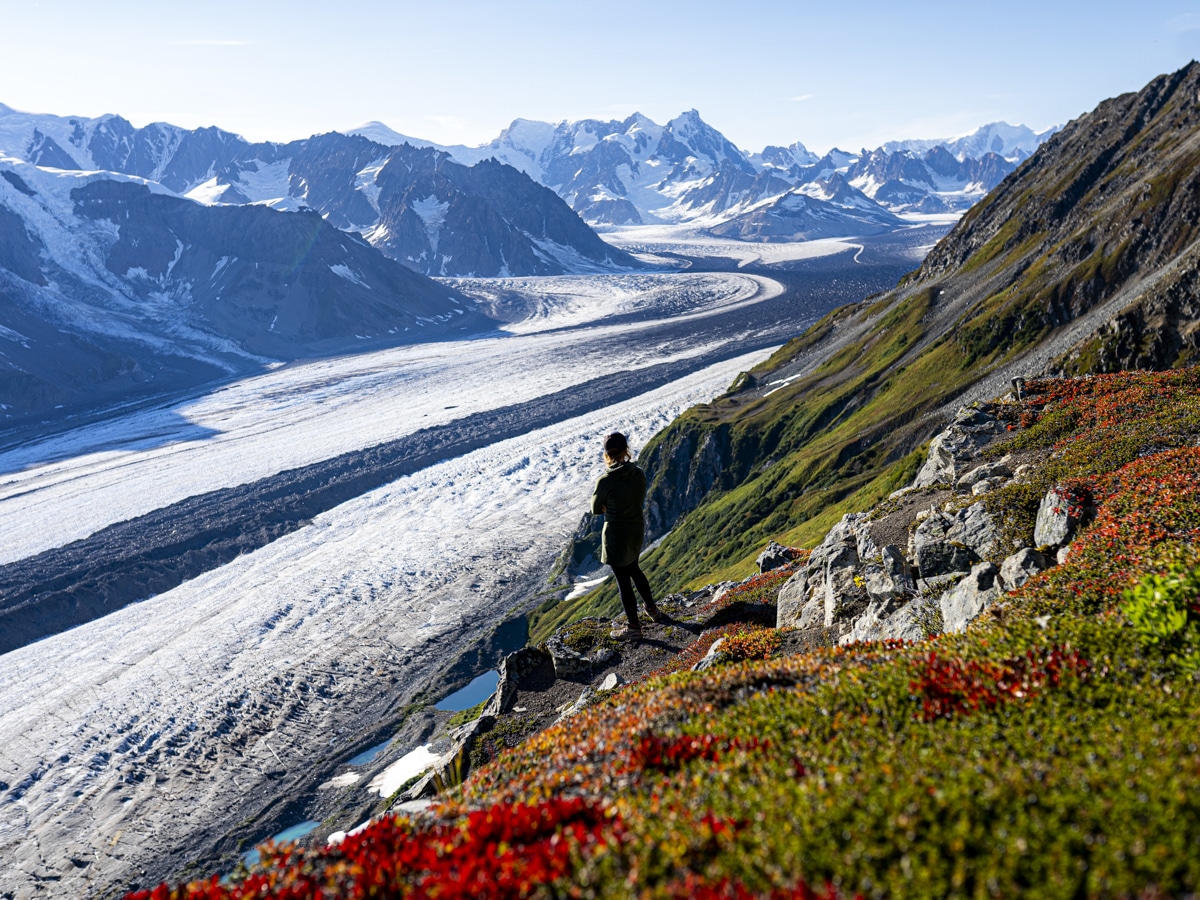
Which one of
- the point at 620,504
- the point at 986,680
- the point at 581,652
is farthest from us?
the point at 581,652

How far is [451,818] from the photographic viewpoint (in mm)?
7848

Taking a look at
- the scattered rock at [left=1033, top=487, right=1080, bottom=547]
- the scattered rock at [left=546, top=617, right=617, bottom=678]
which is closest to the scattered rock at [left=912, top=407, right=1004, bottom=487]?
the scattered rock at [left=1033, top=487, right=1080, bottom=547]

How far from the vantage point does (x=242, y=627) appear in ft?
224

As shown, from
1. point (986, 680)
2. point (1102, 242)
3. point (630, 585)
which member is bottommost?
point (630, 585)

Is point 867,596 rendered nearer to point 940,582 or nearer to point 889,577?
point 889,577

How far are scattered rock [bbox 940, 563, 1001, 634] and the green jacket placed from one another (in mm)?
6084

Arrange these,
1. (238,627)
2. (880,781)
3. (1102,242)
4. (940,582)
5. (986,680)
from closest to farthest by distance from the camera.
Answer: (880,781), (986,680), (940,582), (1102,242), (238,627)

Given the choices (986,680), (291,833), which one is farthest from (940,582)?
(291,833)

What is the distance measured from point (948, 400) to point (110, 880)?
214 feet

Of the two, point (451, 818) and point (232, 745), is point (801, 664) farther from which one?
point (232, 745)

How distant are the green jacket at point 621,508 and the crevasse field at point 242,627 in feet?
139

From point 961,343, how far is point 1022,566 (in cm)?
6034

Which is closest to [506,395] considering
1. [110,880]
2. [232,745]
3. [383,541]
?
[383,541]

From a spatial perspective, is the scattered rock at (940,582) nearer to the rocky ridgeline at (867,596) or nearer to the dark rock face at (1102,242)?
the rocky ridgeline at (867,596)
